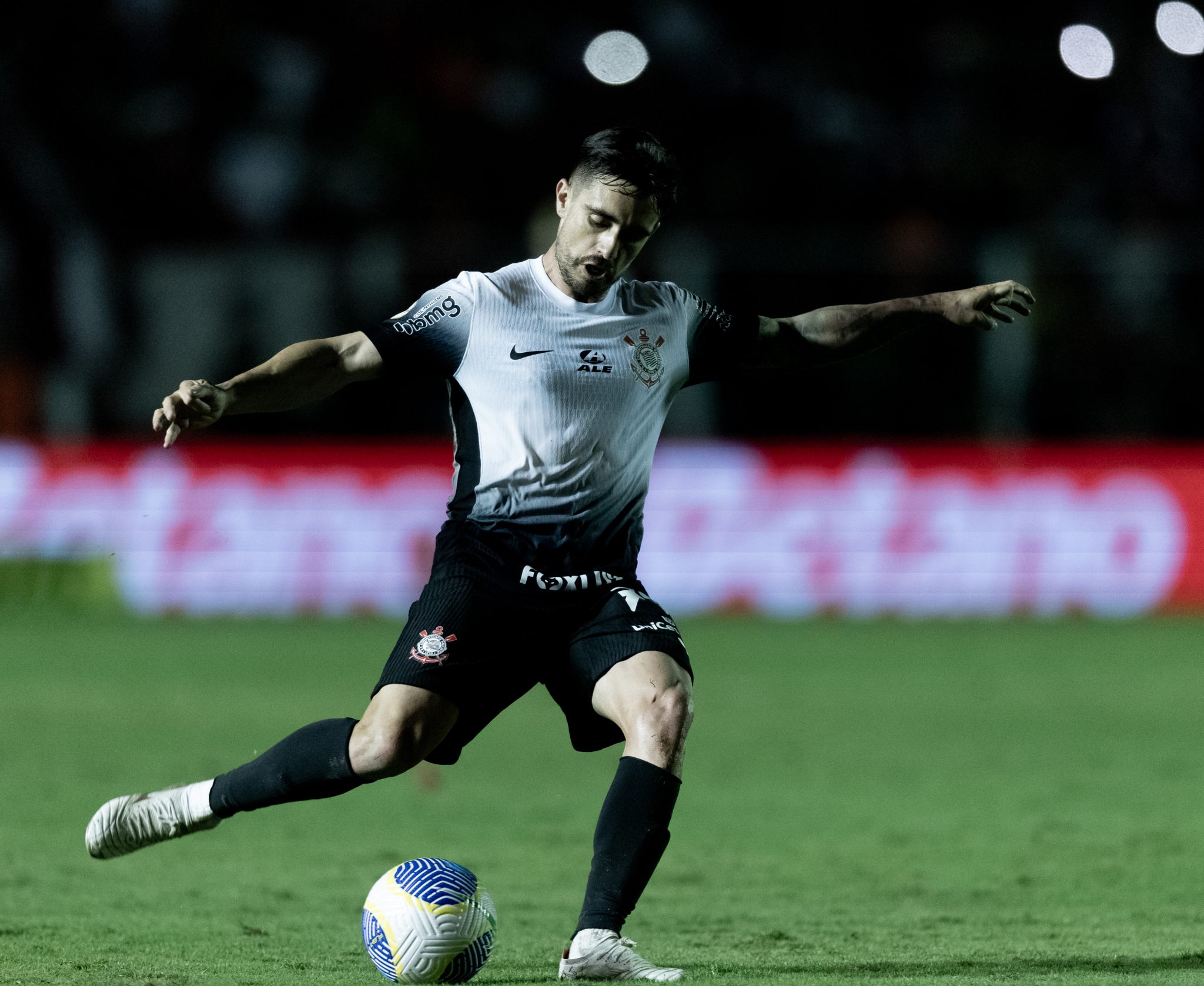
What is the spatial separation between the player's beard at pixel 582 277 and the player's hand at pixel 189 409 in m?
1.06

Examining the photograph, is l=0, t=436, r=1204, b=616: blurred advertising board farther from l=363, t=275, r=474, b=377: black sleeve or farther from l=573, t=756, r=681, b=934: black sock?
l=573, t=756, r=681, b=934: black sock

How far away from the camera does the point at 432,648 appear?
5.18m

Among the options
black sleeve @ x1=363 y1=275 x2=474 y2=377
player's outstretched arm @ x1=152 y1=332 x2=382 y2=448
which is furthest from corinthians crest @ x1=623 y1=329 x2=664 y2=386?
player's outstretched arm @ x1=152 y1=332 x2=382 y2=448

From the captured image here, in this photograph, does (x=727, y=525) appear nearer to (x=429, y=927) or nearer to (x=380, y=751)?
(x=380, y=751)

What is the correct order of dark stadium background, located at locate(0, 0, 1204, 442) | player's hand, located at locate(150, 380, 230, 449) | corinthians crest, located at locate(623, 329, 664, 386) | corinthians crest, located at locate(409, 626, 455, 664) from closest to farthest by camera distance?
1. player's hand, located at locate(150, 380, 230, 449)
2. corinthians crest, located at locate(409, 626, 455, 664)
3. corinthians crest, located at locate(623, 329, 664, 386)
4. dark stadium background, located at locate(0, 0, 1204, 442)

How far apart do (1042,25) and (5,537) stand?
1096 cm

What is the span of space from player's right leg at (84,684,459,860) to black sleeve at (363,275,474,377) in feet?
3.00

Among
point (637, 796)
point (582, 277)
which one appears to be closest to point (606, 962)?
point (637, 796)

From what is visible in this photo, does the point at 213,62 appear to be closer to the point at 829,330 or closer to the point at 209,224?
the point at 209,224

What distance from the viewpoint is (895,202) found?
56.6 feet

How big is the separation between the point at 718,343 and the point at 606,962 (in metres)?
1.85

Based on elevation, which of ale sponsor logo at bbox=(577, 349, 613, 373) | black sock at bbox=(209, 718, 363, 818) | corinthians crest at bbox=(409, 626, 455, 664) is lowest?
black sock at bbox=(209, 718, 363, 818)

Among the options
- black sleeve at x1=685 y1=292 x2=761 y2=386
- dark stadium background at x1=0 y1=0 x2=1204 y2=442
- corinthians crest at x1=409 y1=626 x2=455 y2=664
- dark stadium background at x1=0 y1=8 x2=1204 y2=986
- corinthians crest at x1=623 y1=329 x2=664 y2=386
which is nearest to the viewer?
corinthians crest at x1=409 y1=626 x2=455 y2=664

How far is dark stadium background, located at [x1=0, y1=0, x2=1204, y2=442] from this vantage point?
49.5 feet
